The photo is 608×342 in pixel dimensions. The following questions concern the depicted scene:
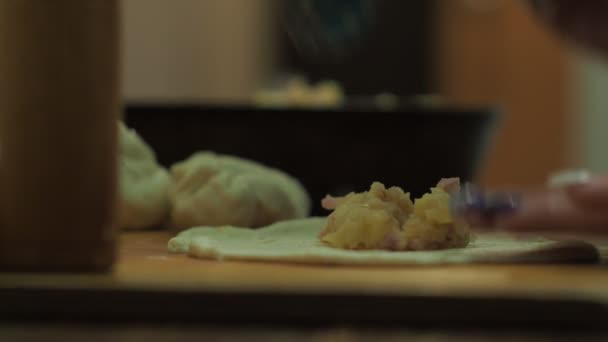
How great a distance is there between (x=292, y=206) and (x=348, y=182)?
163 millimetres

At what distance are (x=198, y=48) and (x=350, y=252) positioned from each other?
11.5ft

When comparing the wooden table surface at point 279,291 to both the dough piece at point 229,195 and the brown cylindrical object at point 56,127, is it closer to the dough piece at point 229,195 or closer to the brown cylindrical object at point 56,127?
the brown cylindrical object at point 56,127

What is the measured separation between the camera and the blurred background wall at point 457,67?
153 inches

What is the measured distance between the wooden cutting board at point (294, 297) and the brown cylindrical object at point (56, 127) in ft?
0.10

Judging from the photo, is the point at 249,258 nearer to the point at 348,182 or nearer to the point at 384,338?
the point at 384,338

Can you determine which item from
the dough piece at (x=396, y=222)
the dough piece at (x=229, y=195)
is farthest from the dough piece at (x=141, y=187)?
the dough piece at (x=396, y=222)

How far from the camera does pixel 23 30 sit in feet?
1.78

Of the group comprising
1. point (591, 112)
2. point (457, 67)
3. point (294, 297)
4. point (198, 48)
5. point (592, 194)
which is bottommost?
point (294, 297)

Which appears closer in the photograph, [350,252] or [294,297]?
[294,297]

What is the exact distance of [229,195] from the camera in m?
0.88

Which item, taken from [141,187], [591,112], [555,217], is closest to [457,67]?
[591,112]

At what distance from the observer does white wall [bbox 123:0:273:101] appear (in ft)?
11.4

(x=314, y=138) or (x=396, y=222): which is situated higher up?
(x=314, y=138)

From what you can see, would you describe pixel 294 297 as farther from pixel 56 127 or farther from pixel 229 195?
pixel 229 195
